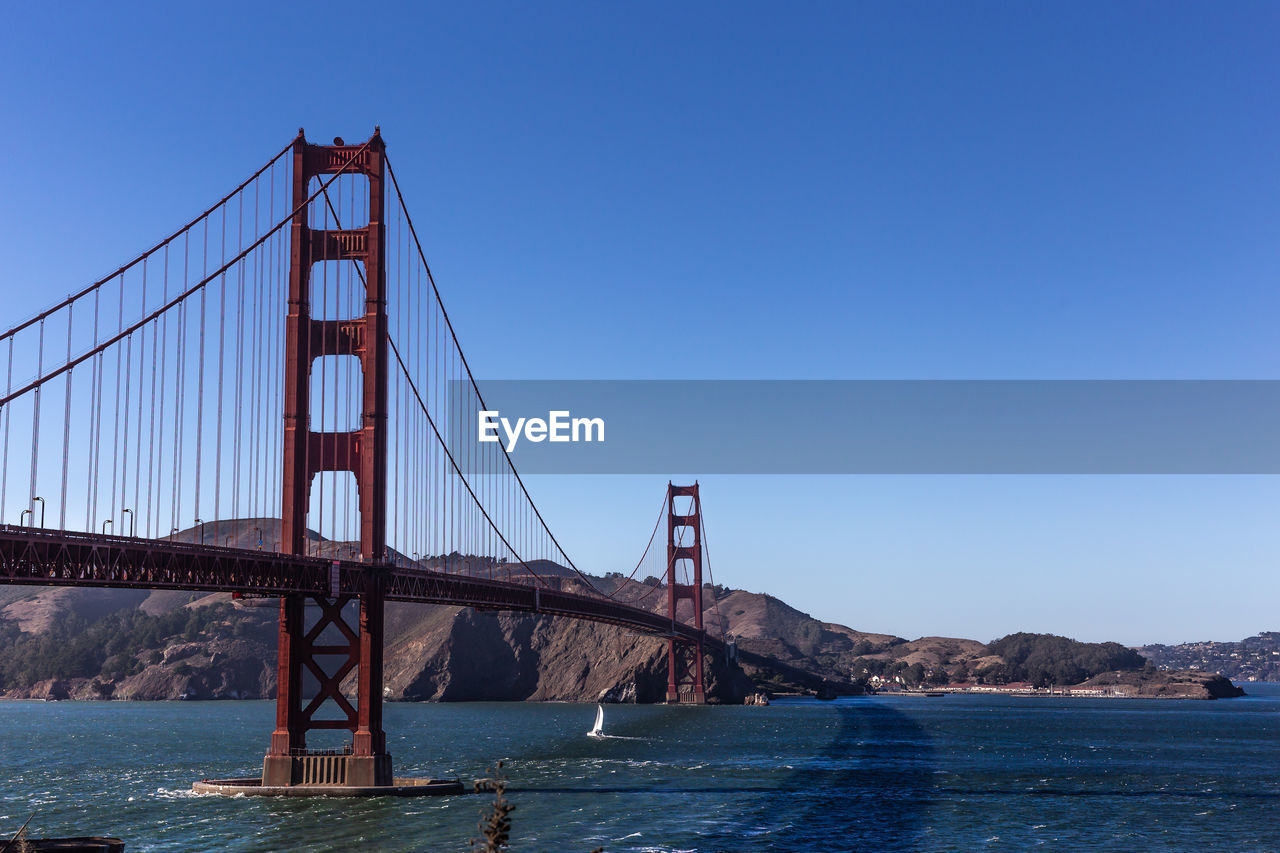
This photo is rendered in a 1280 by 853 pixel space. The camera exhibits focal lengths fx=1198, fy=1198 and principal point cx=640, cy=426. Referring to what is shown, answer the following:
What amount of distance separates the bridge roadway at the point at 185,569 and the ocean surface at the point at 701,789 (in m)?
8.30

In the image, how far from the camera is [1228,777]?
68.6 m

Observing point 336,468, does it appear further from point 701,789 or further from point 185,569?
point 701,789

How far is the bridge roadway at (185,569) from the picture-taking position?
109 ft

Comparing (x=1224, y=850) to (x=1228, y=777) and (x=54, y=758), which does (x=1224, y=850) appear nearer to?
(x=1228, y=777)

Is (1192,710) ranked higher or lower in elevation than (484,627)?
lower

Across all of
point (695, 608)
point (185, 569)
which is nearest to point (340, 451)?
point (185, 569)

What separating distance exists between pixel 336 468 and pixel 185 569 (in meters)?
11.8

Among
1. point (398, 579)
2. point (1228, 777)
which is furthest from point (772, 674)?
point (398, 579)

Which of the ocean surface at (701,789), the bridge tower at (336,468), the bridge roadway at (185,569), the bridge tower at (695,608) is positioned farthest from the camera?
the bridge tower at (695,608)

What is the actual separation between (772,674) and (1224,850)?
151070mm

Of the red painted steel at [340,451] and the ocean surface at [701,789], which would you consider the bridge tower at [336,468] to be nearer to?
the red painted steel at [340,451]

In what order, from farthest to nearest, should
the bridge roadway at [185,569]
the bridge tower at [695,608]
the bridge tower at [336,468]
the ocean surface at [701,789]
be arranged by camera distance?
the bridge tower at [695,608]
the bridge tower at [336,468]
the ocean surface at [701,789]
the bridge roadway at [185,569]

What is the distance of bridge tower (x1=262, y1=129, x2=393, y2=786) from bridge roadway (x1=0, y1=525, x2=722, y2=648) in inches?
56.3

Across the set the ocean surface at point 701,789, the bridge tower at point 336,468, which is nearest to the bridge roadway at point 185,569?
the bridge tower at point 336,468
